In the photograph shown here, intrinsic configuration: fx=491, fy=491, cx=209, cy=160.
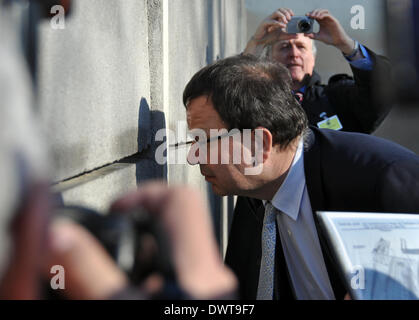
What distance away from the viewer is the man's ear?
1.92m

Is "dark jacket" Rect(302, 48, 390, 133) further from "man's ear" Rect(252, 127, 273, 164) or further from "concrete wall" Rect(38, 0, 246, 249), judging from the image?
"man's ear" Rect(252, 127, 273, 164)

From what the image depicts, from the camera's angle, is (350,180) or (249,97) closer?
(350,180)

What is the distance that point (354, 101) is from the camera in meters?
2.81

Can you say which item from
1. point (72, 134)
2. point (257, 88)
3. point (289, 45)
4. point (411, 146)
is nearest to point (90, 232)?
point (72, 134)

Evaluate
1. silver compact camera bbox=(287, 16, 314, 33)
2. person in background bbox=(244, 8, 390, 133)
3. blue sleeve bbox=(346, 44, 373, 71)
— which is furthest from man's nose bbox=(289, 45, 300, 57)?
blue sleeve bbox=(346, 44, 373, 71)

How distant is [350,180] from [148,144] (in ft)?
2.84

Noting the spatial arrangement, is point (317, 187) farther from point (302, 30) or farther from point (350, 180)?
point (302, 30)

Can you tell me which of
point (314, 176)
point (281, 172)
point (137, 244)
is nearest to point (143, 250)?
point (137, 244)

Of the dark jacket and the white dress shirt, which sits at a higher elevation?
the dark jacket

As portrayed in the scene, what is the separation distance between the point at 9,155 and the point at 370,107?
2587 millimetres

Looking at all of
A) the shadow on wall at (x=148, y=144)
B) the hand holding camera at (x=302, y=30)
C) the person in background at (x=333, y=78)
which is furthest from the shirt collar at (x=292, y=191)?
the hand holding camera at (x=302, y=30)

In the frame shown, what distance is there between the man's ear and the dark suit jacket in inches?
5.9

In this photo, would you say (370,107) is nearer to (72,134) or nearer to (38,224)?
(72,134)

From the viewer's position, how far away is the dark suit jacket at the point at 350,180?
163cm
